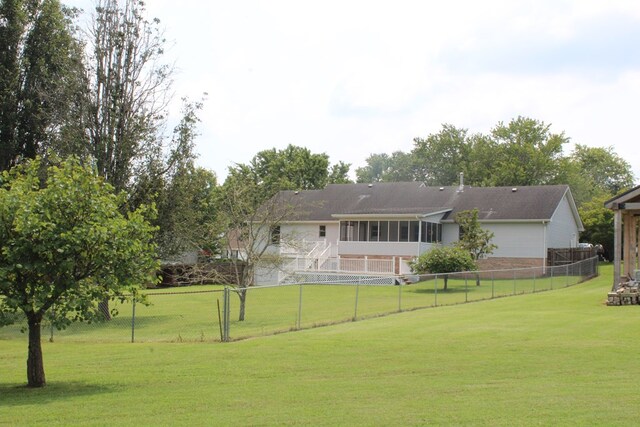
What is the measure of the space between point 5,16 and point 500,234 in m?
29.9

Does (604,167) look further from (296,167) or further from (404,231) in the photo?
(404,231)

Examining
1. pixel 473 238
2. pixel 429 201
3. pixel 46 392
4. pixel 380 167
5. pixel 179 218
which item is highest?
pixel 380 167

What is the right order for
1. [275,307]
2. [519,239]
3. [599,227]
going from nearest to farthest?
1. [275,307]
2. [519,239]
3. [599,227]

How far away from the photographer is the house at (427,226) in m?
44.4

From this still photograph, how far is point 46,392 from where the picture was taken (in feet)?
40.3

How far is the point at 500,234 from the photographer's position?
45594 mm

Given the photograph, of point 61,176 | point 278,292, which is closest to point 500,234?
point 278,292

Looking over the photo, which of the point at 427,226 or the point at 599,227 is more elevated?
the point at 599,227

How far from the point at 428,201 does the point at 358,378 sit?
38.1 m

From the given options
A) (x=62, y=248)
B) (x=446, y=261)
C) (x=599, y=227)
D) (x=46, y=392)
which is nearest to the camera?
(x=62, y=248)

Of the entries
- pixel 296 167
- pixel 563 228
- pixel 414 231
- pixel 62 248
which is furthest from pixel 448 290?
pixel 296 167

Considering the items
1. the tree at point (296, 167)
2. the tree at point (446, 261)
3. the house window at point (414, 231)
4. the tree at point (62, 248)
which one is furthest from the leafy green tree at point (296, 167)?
the tree at point (62, 248)

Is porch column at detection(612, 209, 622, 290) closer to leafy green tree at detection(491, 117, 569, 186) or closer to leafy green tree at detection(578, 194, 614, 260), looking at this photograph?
leafy green tree at detection(578, 194, 614, 260)

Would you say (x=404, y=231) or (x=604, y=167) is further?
(x=604, y=167)
